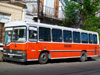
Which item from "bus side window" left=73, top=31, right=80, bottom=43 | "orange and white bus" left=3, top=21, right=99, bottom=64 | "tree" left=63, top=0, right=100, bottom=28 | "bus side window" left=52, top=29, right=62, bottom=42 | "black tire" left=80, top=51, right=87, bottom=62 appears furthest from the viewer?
"tree" left=63, top=0, right=100, bottom=28

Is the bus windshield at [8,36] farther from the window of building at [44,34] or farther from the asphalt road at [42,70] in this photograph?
the window of building at [44,34]

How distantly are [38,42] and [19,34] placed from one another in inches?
52.9

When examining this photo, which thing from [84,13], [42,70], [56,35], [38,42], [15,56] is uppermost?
[84,13]

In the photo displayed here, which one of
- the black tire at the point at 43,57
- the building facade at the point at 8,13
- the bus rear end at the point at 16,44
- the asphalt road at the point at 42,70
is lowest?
the asphalt road at the point at 42,70

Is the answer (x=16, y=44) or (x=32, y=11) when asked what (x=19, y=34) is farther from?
(x=32, y=11)

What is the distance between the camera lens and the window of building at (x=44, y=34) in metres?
14.3

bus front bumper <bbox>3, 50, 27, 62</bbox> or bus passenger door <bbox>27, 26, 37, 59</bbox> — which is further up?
bus passenger door <bbox>27, 26, 37, 59</bbox>

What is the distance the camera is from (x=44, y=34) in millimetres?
14531

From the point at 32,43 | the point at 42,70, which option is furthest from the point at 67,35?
the point at 42,70

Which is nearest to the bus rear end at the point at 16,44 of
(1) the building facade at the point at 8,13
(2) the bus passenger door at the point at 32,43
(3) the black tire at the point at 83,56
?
(2) the bus passenger door at the point at 32,43

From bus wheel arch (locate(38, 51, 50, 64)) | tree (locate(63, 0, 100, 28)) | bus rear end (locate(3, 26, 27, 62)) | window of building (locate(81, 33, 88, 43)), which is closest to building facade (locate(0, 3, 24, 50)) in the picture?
bus rear end (locate(3, 26, 27, 62))

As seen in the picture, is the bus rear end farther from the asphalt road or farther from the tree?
the tree

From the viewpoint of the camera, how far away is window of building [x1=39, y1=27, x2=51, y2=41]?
563 inches

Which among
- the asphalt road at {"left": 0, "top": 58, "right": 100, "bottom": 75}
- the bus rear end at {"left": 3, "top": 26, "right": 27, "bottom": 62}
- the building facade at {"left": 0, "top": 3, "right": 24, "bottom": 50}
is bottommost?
the asphalt road at {"left": 0, "top": 58, "right": 100, "bottom": 75}
